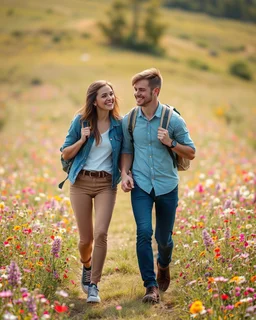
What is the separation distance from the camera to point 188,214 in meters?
7.70

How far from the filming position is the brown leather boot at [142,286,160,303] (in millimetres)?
5648

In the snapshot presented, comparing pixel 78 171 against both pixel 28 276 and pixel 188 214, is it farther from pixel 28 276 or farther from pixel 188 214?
pixel 188 214

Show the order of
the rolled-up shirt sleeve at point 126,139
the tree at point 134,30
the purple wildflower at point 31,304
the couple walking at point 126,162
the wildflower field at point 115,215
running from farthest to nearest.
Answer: the tree at point 134,30 → the rolled-up shirt sleeve at point 126,139 → the couple walking at point 126,162 → the wildflower field at point 115,215 → the purple wildflower at point 31,304

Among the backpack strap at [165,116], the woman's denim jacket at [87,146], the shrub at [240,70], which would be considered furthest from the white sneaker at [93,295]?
the shrub at [240,70]

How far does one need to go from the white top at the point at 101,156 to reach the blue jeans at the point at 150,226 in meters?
0.41

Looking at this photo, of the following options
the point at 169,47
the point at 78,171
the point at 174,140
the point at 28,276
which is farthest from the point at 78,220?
the point at 169,47

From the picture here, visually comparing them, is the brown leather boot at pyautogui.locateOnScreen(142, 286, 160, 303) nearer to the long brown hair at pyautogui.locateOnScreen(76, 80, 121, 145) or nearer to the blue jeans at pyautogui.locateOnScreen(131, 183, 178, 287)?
the blue jeans at pyautogui.locateOnScreen(131, 183, 178, 287)

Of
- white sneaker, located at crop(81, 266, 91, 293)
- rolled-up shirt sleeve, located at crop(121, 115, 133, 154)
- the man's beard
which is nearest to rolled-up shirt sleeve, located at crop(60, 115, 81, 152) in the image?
rolled-up shirt sleeve, located at crop(121, 115, 133, 154)

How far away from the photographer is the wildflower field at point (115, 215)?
4875 millimetres

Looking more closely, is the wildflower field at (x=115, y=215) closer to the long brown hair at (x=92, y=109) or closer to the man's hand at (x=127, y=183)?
the man's hand at (x=127, y=183)

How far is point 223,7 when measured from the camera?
409 feet

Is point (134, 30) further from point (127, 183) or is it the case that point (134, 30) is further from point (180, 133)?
point (127, 183)

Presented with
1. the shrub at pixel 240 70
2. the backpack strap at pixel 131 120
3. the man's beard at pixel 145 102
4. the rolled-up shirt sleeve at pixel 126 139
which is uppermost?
the man's beard at pixel 145 102

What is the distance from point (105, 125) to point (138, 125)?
0.39 metres
